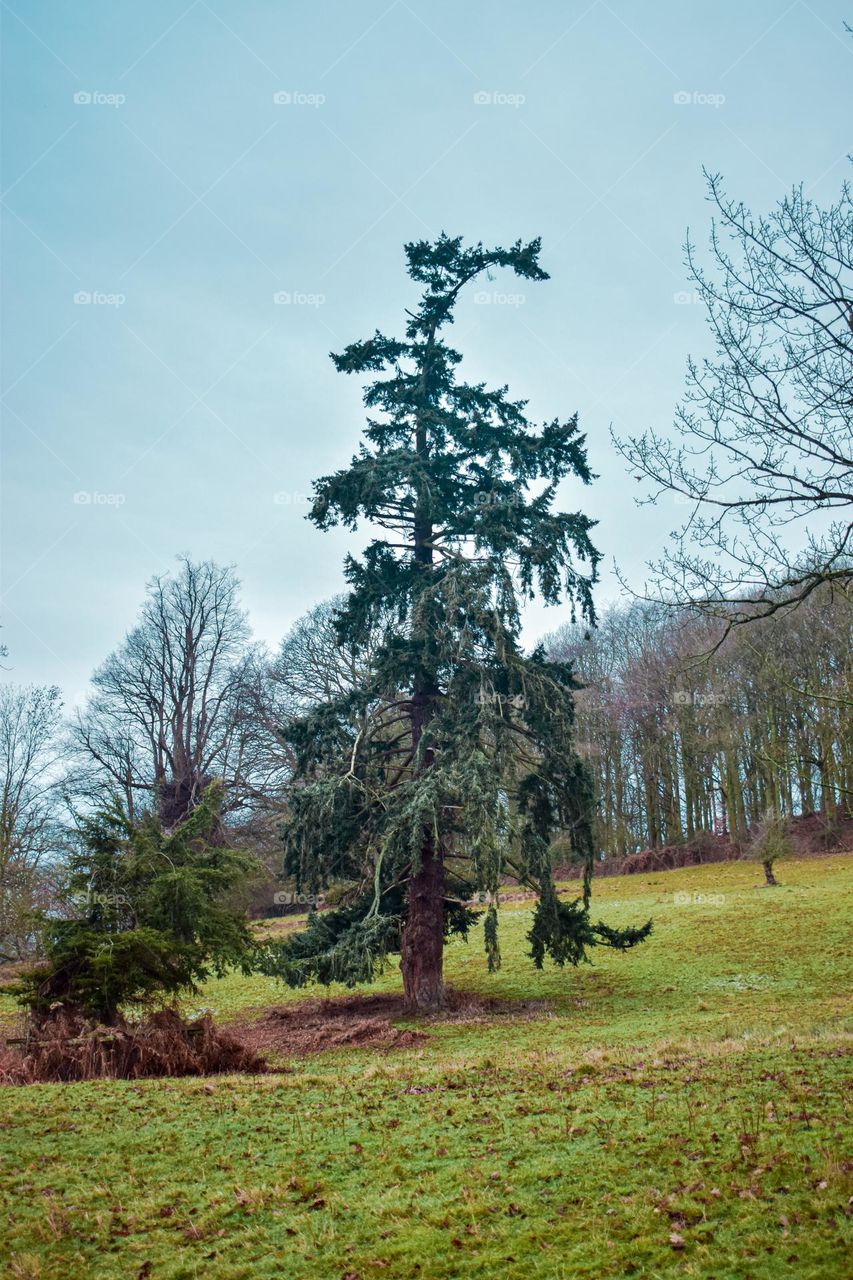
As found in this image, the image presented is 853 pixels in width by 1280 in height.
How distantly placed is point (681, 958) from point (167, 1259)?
1564 cm

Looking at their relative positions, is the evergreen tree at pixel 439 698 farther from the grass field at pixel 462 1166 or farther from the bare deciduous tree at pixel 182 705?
the bare deciduous tree at pixel 182 705

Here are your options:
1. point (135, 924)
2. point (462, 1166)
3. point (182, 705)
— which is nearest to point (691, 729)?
point (182, 705)

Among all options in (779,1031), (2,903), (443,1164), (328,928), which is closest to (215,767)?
(2,903)

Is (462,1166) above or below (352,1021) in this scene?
above

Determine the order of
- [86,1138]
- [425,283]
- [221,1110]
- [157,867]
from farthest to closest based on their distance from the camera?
[425,283]
[157,867]
[221,1110]
[86,1138]

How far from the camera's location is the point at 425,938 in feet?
50.8

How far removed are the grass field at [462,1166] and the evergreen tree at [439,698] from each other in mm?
3633

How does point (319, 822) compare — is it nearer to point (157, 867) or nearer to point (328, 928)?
point (328, 928)

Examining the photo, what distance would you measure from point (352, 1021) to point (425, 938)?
71.1 inches

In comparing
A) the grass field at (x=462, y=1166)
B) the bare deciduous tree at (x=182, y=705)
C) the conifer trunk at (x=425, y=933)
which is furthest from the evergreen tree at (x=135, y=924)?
the bare deciduous tree at (x=182, y=705)

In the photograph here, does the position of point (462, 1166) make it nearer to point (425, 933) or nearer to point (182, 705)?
point (425, 933)

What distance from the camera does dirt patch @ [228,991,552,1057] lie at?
43.7ft

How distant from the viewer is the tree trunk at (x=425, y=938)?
15367 mm

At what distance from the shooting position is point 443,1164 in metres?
6.25
